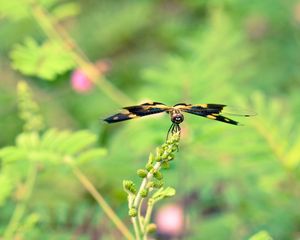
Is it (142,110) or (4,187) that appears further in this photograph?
(4,187)

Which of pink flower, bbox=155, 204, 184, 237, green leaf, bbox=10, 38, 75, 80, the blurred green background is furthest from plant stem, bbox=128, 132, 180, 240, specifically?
pink flower, bbox=155, 204, 184, 237

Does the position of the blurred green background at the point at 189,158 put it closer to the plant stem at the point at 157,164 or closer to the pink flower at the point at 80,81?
the pink flower at the point at 80,81

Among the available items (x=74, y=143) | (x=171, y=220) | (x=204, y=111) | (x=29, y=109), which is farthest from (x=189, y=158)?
(x=204, y=111)

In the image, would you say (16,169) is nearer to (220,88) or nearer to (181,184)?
(181,184)

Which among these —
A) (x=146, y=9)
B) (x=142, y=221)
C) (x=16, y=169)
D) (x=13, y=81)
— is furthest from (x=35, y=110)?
(x=146, y=9)

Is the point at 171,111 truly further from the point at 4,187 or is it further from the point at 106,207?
the point at 4,187

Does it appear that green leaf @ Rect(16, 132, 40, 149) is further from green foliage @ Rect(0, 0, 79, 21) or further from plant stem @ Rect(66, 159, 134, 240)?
green foliage @ Rect(0, 0, 79, 21)

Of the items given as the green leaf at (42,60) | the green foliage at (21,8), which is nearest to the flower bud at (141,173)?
the green leaf at (42,60)
